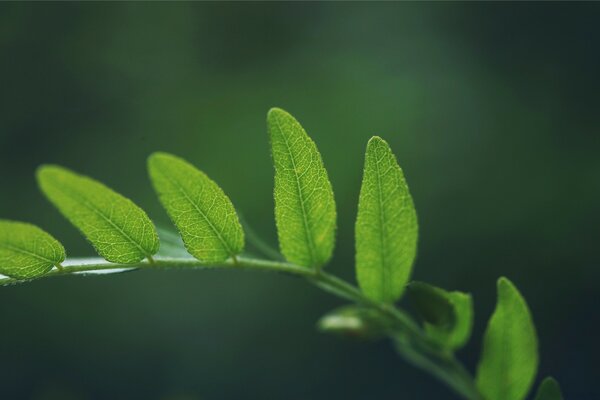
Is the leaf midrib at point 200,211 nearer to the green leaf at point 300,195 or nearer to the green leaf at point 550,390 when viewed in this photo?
the green leaf at point 300,195

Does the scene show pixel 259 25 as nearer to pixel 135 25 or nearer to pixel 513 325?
pixel 135 25

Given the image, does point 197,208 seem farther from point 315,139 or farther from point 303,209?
point 315,139

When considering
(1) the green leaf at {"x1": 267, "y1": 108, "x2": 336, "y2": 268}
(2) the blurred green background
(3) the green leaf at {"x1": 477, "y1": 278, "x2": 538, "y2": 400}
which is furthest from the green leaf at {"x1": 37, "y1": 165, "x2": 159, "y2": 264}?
(2) the blurred green background

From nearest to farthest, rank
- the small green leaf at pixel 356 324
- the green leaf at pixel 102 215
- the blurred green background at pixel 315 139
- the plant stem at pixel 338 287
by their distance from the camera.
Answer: the green leaf at pixel 102 215, the plant stem at pixel 338 287, the small green leaf at pixel 356 324, the blurred green background at pixel 315 139

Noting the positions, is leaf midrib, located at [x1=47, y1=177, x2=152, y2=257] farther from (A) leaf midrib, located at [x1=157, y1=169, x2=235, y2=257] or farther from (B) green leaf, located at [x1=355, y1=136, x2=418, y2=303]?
(B) green leaf, located at [x1=355, y1=136, x2=418, y2=303]

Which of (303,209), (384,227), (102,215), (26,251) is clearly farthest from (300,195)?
(26,251)

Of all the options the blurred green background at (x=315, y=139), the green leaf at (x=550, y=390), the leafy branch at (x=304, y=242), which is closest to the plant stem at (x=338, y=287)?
the leafy branch at (x=304, y=242)

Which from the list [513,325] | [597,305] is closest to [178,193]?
[513,325]
